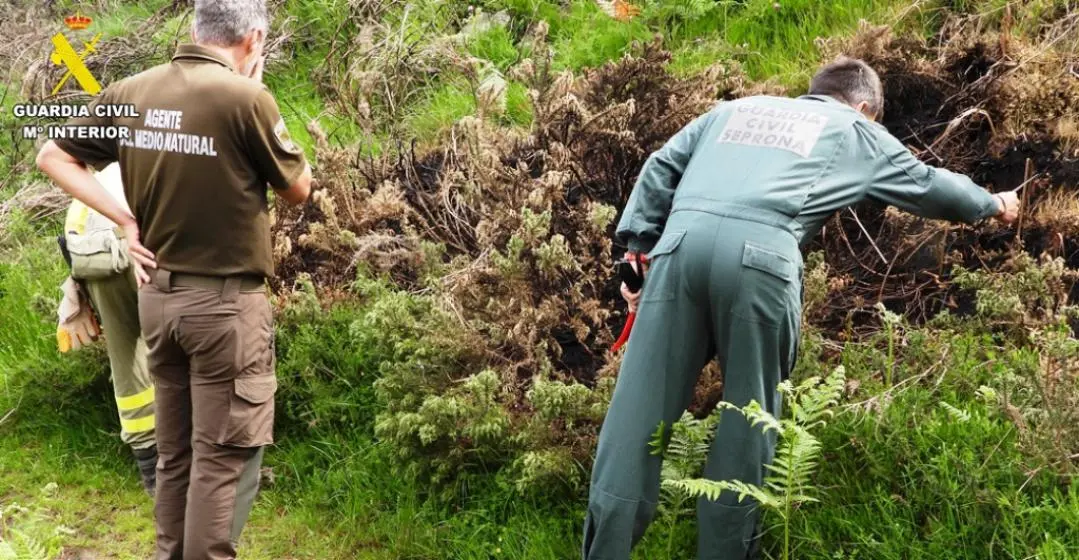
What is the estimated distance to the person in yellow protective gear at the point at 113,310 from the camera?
4770mm

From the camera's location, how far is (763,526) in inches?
159

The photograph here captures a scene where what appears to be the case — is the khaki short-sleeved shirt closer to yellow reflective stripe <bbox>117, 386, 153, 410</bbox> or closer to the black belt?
the black belt

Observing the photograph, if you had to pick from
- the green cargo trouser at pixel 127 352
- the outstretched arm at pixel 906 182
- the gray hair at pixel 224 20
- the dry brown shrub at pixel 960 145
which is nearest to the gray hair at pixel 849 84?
the outstretched arm at pixel 906 182

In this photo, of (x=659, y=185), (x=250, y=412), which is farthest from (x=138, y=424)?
(x=659, y=185)

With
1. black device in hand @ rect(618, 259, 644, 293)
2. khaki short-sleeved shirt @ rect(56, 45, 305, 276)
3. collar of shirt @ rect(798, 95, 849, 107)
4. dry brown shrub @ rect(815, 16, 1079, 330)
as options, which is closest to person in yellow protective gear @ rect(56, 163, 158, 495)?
khaki short-sleeved shirt @ rect(56, 45, 305, 276)

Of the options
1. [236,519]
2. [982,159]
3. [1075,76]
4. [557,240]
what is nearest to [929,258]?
[982,159]

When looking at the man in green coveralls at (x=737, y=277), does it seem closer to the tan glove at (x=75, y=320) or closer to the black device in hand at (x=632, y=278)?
the black device in hand at (x=632, y=278)

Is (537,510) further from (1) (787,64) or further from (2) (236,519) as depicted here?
(1) (787,64)

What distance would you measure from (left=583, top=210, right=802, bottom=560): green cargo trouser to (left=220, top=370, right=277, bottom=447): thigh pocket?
4.28 ft

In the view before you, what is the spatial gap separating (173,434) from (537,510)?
1554 millimetres

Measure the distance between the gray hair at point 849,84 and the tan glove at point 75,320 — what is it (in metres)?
3.58

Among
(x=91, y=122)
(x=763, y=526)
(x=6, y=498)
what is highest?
(x=91, y=122)

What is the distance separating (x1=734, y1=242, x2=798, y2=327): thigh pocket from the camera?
11.5 ft

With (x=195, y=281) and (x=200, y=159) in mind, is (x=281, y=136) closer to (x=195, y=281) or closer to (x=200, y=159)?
(x=200, y=159)
